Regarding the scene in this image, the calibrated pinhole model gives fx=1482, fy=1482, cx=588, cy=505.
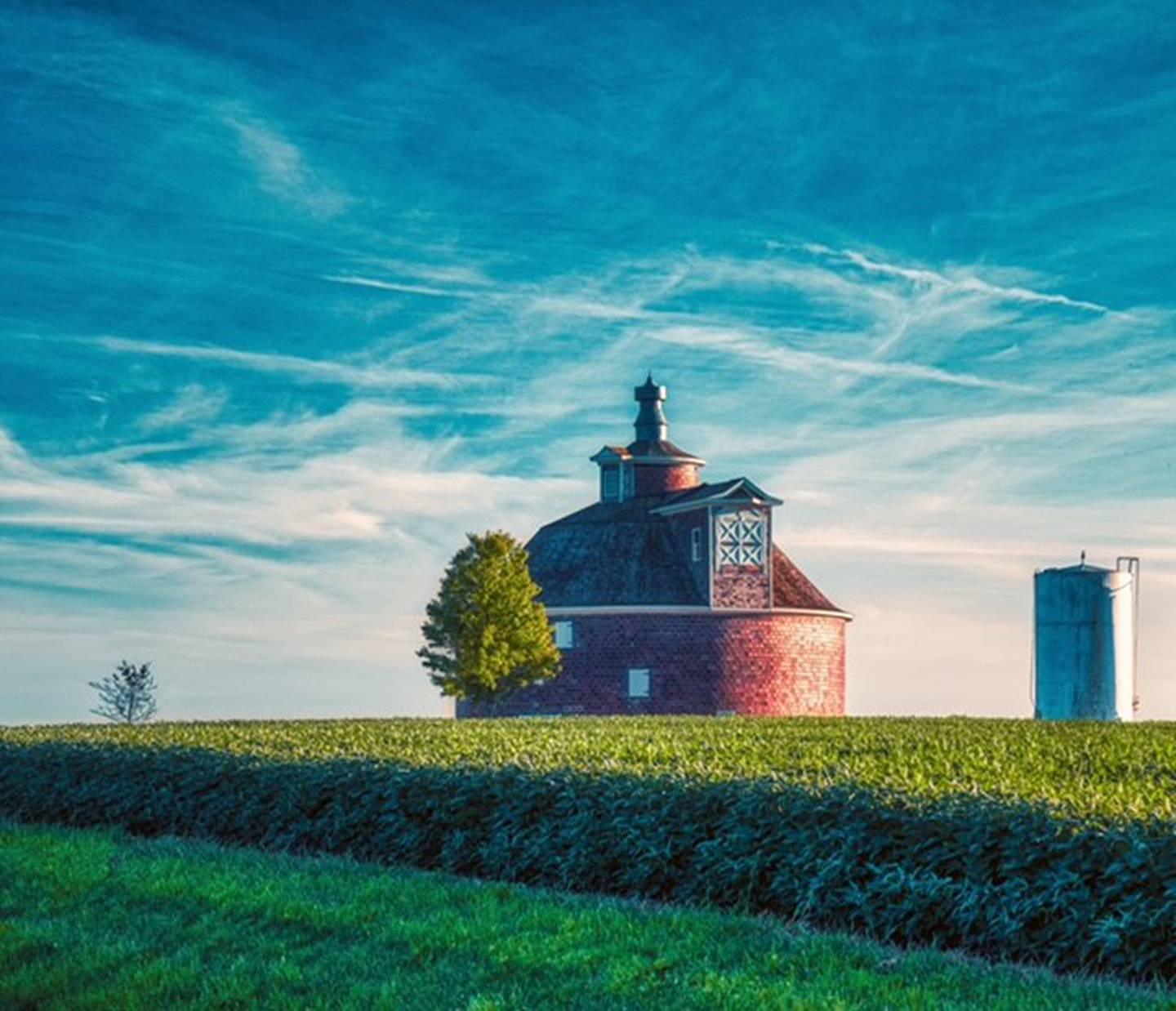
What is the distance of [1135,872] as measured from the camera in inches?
337

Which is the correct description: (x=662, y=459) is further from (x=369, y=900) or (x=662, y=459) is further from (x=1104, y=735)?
(x=369, y=900)

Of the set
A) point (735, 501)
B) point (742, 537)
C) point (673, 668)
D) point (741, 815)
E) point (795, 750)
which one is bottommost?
point (741, 815)

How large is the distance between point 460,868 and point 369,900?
165 centimetres

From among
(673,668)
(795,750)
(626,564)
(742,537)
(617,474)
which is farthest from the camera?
(617,474)

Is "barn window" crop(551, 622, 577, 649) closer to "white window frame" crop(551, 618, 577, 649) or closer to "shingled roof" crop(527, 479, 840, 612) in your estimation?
"white window frame" crop(551, 618, 577, 649)

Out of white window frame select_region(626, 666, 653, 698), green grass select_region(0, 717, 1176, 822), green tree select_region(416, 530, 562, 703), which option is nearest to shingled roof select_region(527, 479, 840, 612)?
white window frame select_region(626, 666, 653, 698)

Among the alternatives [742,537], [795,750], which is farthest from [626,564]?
[795,750]

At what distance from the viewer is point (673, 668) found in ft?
142

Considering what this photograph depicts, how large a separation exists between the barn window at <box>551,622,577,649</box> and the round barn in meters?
0.05

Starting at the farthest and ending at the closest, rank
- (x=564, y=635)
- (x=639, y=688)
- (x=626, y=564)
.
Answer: (x=626, y=564)
(x=564, y=635)
(x=639, y=688)

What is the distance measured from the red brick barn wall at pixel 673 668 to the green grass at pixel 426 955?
103 feet

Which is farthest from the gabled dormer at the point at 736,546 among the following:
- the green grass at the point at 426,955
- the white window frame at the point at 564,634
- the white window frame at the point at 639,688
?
the green grass at the point at 426,955

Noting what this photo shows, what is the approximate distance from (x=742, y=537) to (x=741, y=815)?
33.7m

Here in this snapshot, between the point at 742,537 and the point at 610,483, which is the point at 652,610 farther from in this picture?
Answer: the point at 610,483
